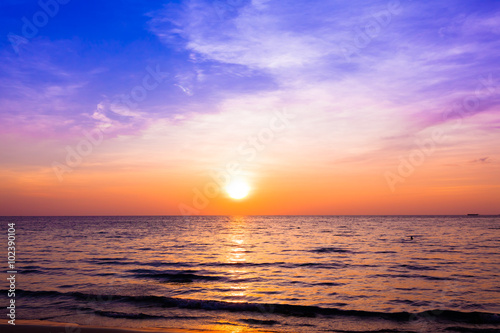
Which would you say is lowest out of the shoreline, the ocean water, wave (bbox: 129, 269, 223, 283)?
wave (bbox: 129, 269, 223, 283)

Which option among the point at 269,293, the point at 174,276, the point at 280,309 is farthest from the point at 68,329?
the point at 174,276

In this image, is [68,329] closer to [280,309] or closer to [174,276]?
[280,309]

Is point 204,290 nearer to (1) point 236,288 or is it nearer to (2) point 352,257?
(1) point 236,288

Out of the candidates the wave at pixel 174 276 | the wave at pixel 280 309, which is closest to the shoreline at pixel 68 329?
the wave at pixel 280 309

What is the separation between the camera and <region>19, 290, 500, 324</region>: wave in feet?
52.7

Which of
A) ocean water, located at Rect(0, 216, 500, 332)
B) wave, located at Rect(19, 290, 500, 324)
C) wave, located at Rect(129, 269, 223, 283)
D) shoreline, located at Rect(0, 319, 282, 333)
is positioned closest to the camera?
shoreline, located at Rect(0, 319, 282, 333)

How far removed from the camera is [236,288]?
2220 cm

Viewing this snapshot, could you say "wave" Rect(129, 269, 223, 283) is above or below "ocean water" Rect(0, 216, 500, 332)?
below

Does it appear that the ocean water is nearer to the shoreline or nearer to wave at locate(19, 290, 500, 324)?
wave at locate(19, 290, 500, 324)

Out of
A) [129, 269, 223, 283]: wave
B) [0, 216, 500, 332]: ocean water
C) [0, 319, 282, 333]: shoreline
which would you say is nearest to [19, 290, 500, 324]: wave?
[0, 216, 500, 332]: ocean water

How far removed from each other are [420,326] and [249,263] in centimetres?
2009

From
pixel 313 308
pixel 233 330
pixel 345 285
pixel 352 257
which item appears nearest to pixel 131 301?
pixel 233 330

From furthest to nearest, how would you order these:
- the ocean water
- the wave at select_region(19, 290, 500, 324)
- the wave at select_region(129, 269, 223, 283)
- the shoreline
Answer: the wave at select_region(129, 269, 223, 283) < the wave at select_region(19, 290, 500, 324) < the ocean water < the shoreline

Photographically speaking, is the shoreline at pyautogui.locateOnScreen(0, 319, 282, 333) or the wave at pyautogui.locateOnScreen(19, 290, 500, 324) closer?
the shoreline at pyautogui.locateOnScreen(0, 319, 282, 333)
